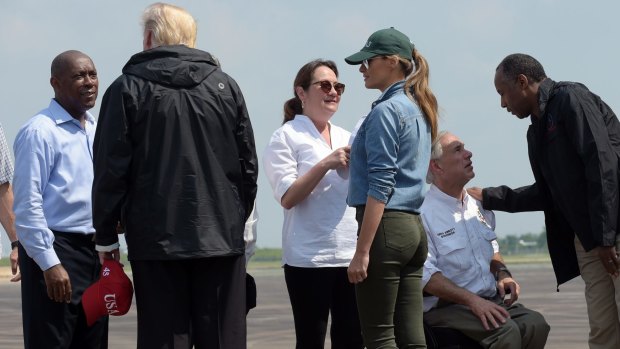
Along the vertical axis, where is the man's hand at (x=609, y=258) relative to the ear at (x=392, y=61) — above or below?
below

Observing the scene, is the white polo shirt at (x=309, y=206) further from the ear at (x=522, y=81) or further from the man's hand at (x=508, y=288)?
the ear at (x=522, y=81)

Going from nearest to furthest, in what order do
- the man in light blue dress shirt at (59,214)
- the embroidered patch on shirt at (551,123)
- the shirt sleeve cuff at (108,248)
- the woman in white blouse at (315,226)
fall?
the shirt sleeve cuff at (108,248) → the man in light blue dress shirt at (59,214) → the woman in white blouse at (315,226) → the embroidered patch on shirt at (551,123)

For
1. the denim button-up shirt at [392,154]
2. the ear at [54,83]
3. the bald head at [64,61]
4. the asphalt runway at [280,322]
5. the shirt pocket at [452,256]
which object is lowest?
the asphalt runway at [280,322]

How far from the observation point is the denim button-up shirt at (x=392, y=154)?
551 centimetres

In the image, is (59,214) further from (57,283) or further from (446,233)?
(446,233)

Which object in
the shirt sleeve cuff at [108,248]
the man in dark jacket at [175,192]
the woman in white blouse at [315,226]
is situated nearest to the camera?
the man in dark jacket at [175,192]

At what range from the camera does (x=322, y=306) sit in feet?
21.2

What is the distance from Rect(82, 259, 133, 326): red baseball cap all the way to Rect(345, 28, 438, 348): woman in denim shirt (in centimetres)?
103

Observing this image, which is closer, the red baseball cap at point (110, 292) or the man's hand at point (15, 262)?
the red baseball cap at point (110, 292)

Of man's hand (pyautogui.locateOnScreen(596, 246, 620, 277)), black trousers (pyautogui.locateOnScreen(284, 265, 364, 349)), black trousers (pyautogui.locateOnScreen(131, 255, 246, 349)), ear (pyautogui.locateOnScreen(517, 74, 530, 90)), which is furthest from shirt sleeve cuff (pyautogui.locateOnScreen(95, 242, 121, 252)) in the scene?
man's hand (pyautogui.locateOnScreen(596, 246, 620, 277))

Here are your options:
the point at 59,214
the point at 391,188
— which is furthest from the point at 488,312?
the point at 59,214

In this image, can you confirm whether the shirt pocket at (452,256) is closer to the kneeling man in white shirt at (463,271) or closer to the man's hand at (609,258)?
the kneeling man in white shirt at (463,271)

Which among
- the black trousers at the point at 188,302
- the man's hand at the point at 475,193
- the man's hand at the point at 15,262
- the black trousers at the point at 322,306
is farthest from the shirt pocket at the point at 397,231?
the man's hand at the point at 15,262

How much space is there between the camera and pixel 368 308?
560 cm
